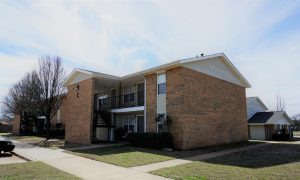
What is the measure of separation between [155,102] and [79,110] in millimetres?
8682

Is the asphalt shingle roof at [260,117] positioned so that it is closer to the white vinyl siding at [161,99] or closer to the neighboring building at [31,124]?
the white vinyl siding at [161,99]

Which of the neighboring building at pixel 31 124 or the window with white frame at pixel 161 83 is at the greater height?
the window with white frame at pixel 161 83

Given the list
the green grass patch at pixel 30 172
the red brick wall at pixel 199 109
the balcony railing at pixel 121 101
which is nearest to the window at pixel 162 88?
the red brick wall at pixel 199 109

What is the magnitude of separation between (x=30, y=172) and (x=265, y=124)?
24924 mm

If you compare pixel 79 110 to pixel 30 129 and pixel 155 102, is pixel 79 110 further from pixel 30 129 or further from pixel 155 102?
pixel 30 129

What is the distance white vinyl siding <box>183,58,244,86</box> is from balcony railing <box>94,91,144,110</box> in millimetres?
6423

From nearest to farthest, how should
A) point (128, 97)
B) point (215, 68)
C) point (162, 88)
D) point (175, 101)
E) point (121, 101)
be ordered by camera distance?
point (175, 101) < point (162, 88) < point (215, 68) < point (128, 97) < point (121, 101)

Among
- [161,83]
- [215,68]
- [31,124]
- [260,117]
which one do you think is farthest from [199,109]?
[31,124]

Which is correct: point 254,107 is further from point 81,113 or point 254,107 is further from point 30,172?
point 30,172

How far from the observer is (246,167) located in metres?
10.4

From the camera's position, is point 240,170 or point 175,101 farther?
point 175,101

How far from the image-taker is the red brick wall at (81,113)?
22516 mm

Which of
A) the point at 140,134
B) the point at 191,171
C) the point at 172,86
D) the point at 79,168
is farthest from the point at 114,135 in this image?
the point at 191,171

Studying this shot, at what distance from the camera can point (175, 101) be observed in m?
17.5
